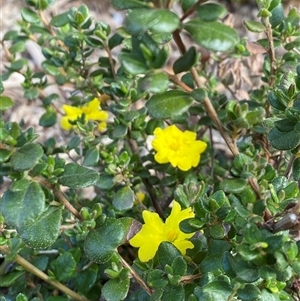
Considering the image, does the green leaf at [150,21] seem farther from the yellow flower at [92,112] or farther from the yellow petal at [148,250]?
the yellow flower at [92,112]

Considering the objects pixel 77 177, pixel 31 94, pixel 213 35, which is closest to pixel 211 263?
pixel 77 177

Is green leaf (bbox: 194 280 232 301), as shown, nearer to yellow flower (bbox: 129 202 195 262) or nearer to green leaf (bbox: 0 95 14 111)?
yellow flower (bbox: 129 202 195 262)

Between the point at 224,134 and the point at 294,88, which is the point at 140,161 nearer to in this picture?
the point at 224,134

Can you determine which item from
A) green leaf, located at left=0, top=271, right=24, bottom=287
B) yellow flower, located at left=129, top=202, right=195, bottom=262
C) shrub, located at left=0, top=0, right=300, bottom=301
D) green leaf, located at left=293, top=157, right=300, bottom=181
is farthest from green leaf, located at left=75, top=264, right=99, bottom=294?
green leaf, located at left=293, top=157, right=300, bottom=181

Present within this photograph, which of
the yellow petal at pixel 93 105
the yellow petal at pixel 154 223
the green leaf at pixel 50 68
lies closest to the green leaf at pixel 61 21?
the green leaf at pixel 50 68

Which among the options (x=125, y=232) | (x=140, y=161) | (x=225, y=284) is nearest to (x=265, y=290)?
(x=225, y=284)

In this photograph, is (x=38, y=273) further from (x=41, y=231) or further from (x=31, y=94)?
(x=31, y=94)
